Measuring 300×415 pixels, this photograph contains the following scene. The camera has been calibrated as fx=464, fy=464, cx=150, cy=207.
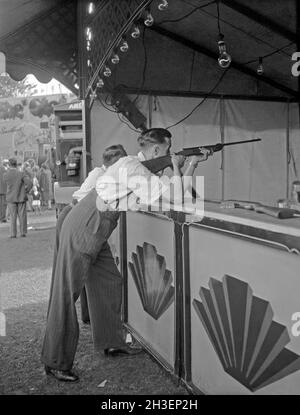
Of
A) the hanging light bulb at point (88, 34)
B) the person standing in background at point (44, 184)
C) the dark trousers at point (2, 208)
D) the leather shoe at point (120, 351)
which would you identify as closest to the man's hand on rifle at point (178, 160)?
the leather shoe at point (120, 351)

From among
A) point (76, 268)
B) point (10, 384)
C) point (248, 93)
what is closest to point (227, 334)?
point (76, 268)

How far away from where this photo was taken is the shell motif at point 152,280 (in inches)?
116

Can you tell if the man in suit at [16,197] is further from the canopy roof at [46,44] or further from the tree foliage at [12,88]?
the tree foliage at [12,88]

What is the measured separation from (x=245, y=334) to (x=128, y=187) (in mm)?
1133

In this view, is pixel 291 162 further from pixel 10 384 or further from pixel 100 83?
pixel 10 384

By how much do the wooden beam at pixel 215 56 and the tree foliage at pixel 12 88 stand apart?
67.2 ft

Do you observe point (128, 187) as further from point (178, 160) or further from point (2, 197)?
point (2, 197)

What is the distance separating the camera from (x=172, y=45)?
7.57 m

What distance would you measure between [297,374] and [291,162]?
693cm

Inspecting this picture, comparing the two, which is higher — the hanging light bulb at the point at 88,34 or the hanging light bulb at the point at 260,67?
the hanging light bulb at the point at 88,34

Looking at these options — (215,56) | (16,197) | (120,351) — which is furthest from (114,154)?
(16,197)

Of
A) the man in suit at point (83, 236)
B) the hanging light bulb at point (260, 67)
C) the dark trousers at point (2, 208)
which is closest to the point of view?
the man in suit at point (83, 236)

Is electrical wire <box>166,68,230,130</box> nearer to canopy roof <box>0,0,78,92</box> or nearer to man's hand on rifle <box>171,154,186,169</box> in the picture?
canopy roof <box>0,0,78,92</box>

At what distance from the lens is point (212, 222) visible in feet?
7.80
